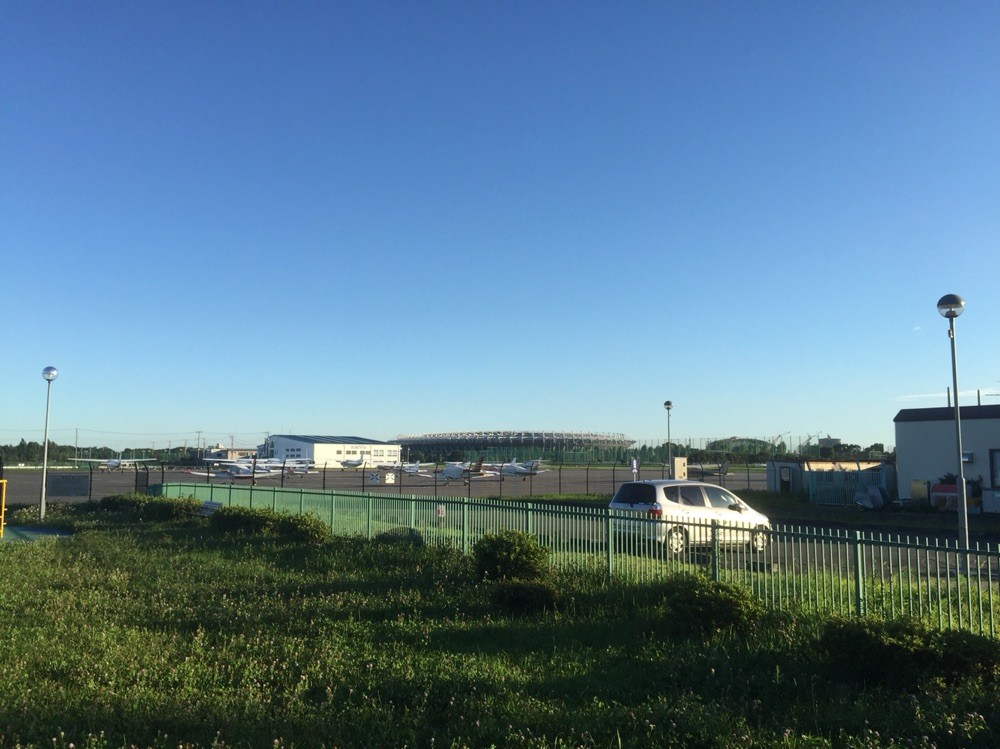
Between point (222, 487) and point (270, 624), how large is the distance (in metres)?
18.4

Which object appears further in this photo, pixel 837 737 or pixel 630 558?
→ pixel 630 558

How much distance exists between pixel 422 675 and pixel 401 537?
8981 mm

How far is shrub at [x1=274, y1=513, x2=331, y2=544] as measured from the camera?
1761 cm

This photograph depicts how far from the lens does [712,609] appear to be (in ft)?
28.7

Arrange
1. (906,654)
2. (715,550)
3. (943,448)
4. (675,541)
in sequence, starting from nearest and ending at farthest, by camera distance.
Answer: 1. (906,654)
2. (715,550)
3. (675,541)
4. (943,448)

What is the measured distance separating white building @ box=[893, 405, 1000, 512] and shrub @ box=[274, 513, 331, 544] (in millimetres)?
20341

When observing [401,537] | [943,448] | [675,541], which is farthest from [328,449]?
[675,541]

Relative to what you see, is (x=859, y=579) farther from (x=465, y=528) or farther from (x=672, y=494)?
(x=672, y=494)

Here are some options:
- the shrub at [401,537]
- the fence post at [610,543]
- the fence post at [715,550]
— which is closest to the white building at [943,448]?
the shrub at [401,537]

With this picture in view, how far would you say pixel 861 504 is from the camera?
2959 centimetres

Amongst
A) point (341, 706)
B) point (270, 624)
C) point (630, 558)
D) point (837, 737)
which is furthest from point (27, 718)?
point (630, 558)

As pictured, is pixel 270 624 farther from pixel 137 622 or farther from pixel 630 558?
pixel 630 558

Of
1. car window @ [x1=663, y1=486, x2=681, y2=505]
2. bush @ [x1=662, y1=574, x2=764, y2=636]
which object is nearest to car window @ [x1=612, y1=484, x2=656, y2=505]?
car window @ [x1=663, y1=486, x2=681, y2=505]

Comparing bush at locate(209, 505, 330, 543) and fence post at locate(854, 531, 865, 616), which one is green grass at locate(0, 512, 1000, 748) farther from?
bush at locate(209, 505, 330, 543)
